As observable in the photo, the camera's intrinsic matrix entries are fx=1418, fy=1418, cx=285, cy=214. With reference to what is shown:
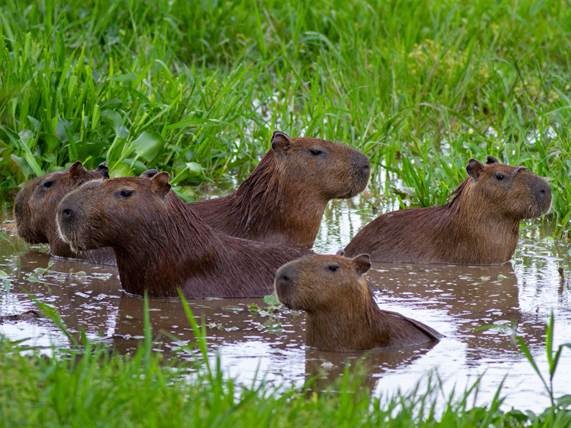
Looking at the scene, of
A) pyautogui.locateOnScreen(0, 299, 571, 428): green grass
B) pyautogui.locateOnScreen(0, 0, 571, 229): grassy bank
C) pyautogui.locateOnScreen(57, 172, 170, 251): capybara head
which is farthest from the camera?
pyautogui.locateOnScreen(0, 0, 571, 229): grassy bank

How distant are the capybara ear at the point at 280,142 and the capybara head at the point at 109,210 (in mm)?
989

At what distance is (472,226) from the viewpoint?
7508 millimetres

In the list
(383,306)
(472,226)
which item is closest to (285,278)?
(383,306)

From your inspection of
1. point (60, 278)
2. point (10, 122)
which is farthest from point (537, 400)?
point (10, 122)

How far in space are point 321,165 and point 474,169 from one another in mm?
821

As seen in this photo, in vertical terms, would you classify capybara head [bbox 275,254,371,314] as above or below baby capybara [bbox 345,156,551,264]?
below

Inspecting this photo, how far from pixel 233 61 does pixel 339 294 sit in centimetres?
537

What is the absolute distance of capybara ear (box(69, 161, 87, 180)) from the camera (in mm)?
7263

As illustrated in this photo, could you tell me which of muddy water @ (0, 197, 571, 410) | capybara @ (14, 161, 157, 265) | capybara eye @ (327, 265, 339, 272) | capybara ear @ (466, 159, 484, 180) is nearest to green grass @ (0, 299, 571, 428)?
muddy water @ (0, 197, 571, 410)

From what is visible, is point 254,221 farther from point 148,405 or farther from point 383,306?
point 148,405

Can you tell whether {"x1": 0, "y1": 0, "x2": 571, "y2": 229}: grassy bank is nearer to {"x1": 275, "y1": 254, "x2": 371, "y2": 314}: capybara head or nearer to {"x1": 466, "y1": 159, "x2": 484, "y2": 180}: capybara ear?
{"x1": 466, "y1": 159, "x2": 484, "y2": 180}: capybara ear

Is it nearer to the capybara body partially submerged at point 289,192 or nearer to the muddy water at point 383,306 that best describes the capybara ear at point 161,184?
the muddy water at point 383,306

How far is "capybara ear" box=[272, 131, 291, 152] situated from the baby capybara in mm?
614

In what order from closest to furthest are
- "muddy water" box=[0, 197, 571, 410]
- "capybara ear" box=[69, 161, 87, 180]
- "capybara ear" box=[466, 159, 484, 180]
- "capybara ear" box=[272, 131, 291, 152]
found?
"muddy water" box=[0, 197, 571, 410] < "capybara ear" box=[69, 161, 87, 180] < "capybara ear" box=[272, 131, 291, 152] < "capybara ear" box=[466, 159, 484, 180]
